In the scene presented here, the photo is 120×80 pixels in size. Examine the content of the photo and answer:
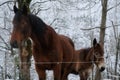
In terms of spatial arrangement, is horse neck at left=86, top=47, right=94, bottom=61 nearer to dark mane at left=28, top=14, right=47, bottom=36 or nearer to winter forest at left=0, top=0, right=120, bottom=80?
dark mane at left=28, top=14, right=47, bottom=36

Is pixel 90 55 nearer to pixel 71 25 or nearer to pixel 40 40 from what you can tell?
pixel 40 40

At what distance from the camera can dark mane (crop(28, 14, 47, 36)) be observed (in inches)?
245

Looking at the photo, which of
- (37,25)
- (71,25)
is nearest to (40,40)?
(37,25)

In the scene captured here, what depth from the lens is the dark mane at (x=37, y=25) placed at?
6230 millimetres

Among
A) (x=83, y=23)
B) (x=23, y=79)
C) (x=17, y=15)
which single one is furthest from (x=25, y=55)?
(x=83, y=23)

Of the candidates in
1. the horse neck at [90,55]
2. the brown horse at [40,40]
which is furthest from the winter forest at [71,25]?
the brown horse at [40,40]

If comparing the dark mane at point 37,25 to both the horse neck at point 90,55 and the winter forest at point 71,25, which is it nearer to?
the horse neck at point 90,55

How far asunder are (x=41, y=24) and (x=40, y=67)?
848mm

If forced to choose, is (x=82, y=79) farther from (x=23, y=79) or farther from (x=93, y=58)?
(x=23, y=79)

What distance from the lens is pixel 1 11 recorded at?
1232 inches

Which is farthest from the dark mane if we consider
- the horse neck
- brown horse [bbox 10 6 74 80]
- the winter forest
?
the winter forest

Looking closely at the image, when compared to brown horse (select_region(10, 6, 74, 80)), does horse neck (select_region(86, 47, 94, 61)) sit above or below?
Answer: below

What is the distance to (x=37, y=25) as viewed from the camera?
249 inches

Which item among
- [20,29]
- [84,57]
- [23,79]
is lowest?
[23,79]
